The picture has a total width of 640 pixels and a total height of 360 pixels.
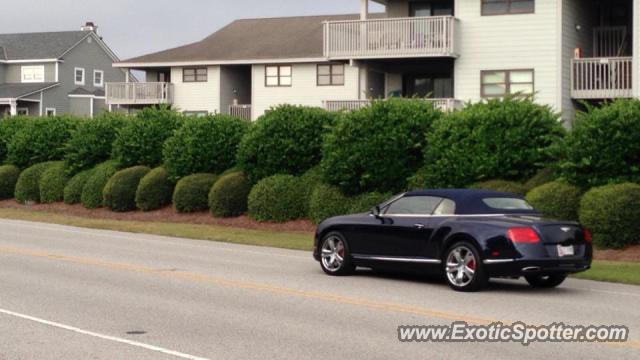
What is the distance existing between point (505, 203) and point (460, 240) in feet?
4.21

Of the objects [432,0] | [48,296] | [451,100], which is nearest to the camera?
[48,296]

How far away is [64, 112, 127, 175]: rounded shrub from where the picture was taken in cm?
→ 3756

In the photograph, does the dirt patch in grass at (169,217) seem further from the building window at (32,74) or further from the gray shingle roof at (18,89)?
the building window at (32,74)

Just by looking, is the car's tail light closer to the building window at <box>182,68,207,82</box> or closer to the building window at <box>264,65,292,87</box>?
the building window at <box>264,65,292,87</box>

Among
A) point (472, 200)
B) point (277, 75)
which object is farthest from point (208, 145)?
point (472, 200)

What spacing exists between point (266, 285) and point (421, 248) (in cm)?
246

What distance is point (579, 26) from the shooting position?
36312mm

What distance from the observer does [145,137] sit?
1404 inches

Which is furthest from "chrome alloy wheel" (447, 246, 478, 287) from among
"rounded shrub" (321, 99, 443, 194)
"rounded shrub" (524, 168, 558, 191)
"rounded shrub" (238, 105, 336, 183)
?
"rounded shrub" (238, 105, 336, 183)

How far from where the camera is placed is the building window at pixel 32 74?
71250 millimetres

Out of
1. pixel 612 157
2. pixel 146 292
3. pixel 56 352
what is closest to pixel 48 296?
pixel 146 292

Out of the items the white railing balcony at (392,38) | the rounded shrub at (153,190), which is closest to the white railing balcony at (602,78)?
the white railing balcony at (392,38)

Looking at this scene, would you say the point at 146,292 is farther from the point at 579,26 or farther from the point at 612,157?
the point at 579,26

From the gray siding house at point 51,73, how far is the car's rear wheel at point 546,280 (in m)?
57.1
